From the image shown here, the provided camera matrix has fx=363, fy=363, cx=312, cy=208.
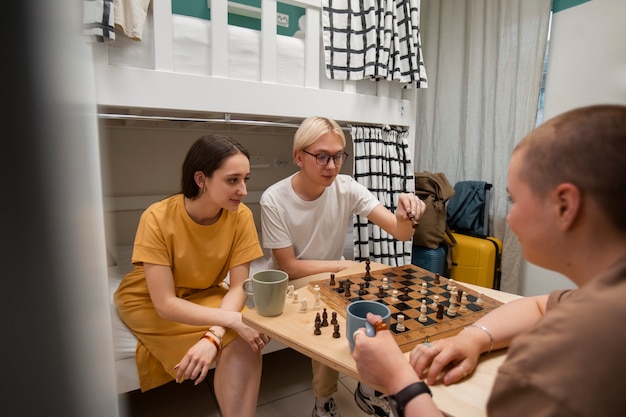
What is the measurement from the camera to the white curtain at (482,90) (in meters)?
2.24

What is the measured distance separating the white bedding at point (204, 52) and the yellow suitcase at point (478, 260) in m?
1.48

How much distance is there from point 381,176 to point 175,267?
126cm

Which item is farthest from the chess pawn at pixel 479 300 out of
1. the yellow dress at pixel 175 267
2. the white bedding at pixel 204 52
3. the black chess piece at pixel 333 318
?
the white bedding at pixel 204 52

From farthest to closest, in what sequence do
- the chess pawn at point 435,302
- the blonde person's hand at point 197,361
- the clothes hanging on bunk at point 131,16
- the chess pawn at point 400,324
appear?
the clothes hanging on bunk at point 131,16, the blonde person's hand at point 197,361, the chess pawn at point 435,302, the chess pawn at point 400,324

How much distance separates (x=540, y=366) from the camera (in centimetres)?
39

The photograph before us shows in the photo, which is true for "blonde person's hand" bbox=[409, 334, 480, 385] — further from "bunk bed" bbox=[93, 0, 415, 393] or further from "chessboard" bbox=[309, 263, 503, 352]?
"bunk bed" bbox=[93, 0, 415, 393]

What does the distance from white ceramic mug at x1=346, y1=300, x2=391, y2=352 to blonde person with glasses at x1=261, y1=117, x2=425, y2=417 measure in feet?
1.94

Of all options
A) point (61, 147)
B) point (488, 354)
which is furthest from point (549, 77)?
point (61, 147)

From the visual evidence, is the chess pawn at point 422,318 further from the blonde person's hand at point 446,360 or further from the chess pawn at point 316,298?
the chess pawn at point 316,298

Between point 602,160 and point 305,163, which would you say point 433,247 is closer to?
point 305,163

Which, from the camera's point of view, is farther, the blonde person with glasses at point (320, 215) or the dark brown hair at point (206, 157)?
the blonde person with glasses at point (320, 215)

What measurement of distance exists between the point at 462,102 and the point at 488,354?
2344 millimetres

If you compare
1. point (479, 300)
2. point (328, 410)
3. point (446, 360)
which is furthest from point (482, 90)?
point (446, 360)

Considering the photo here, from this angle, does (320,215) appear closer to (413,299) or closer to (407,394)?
(413,299)
